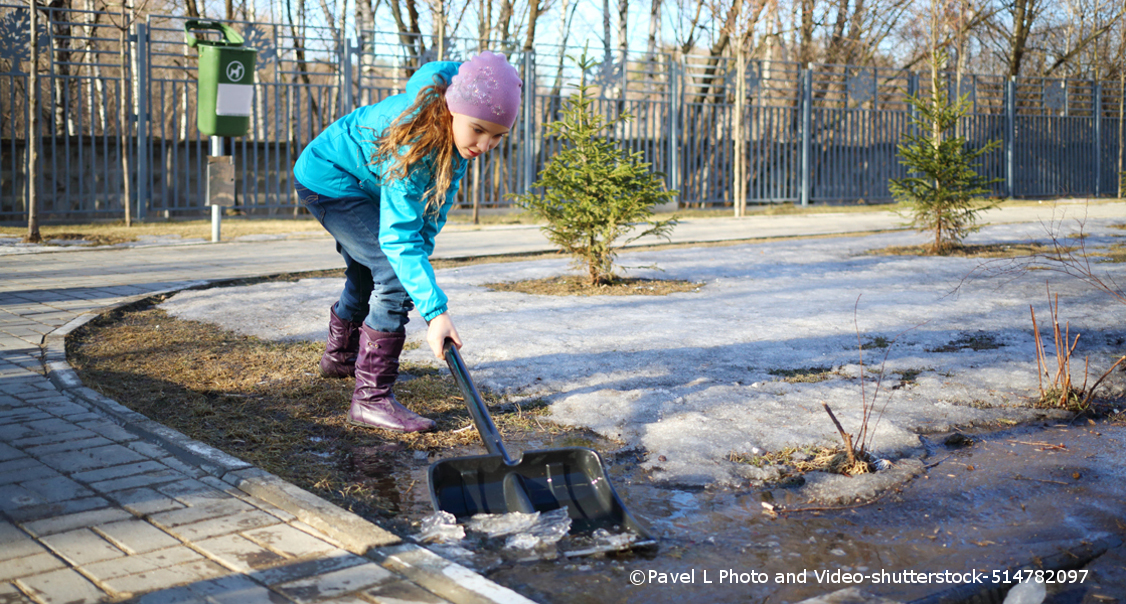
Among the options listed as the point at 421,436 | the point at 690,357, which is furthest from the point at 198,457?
the point at 690,357

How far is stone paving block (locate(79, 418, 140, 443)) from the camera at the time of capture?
344 cm

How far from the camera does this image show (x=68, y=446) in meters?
3.33

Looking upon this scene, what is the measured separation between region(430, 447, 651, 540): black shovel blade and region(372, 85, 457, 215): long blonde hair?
3.40ft

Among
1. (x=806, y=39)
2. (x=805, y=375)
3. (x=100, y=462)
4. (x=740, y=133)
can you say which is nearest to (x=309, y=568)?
(x=100, y=462)

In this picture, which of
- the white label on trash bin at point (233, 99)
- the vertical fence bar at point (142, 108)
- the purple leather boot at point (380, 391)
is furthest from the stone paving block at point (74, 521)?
the vertical fence bar at point (142, 108)

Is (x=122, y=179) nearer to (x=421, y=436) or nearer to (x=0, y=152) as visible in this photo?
(x=0, y=152)

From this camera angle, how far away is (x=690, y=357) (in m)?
4.95

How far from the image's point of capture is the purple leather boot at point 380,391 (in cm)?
374

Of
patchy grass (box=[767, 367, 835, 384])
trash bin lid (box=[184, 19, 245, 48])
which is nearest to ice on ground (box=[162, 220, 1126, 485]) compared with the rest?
patchy grass (box=[767, 367, 835, 384])

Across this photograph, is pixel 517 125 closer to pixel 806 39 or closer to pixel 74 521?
pixel 806 39

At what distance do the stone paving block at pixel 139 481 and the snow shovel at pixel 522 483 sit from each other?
91 centimetres

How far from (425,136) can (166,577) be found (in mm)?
1649

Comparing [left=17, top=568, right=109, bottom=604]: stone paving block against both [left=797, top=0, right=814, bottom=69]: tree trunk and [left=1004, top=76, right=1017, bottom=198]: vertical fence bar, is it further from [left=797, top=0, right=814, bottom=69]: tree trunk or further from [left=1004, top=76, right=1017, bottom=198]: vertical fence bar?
[left=1004, top=76, right=1017, bottom=198]: vertical fence bar

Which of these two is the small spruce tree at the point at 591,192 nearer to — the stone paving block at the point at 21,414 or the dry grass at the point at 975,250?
the dry grass at the point at 975,250
